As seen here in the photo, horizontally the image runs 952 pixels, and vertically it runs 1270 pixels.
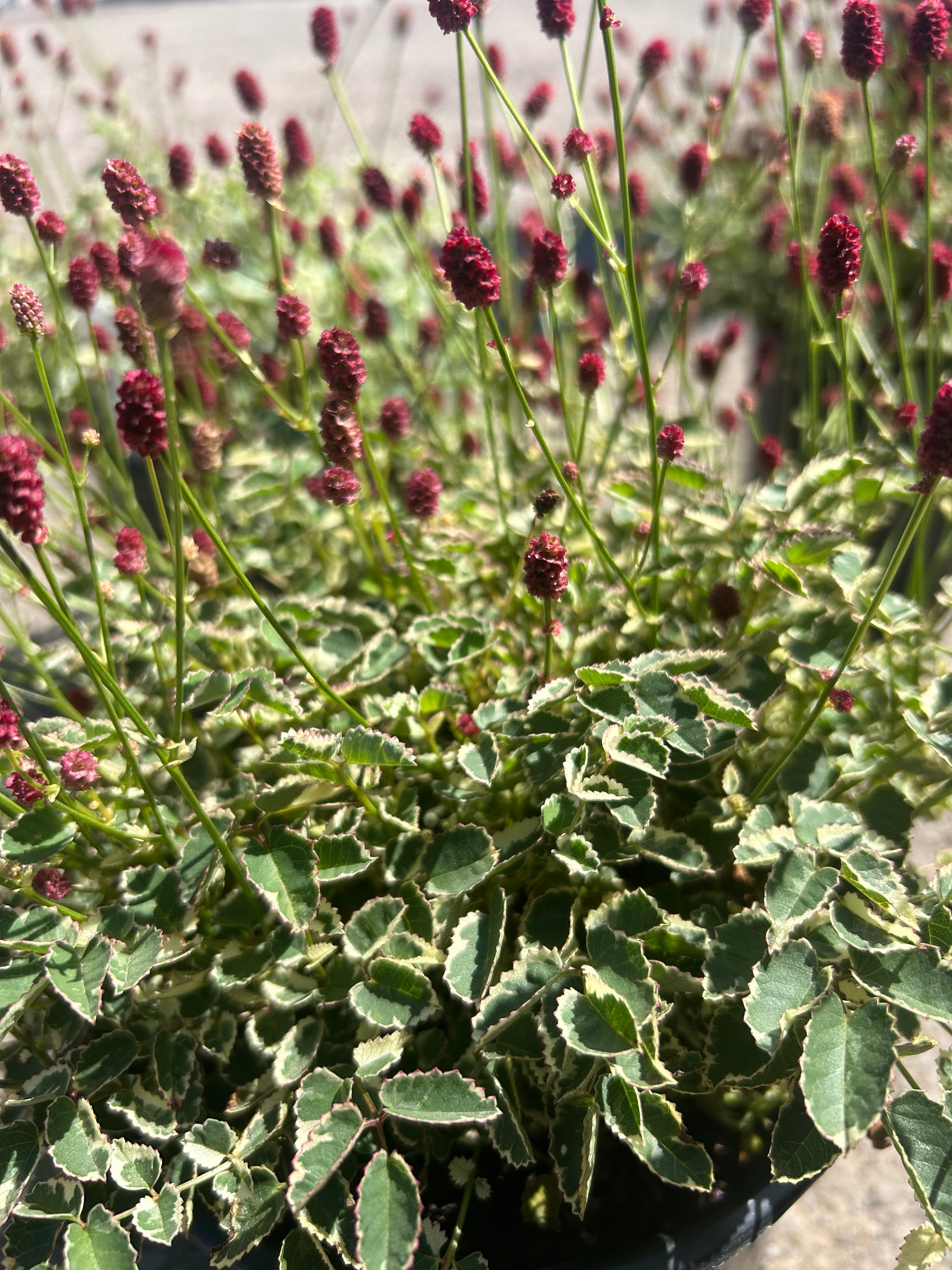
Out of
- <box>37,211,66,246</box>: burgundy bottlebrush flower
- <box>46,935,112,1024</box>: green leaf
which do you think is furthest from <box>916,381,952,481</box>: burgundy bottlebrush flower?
<box>37,211,66,246</box>: burgundy bottlebrush flower

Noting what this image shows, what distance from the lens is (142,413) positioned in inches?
29.9

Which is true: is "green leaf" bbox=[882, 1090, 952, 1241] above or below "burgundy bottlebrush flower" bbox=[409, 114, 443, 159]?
below

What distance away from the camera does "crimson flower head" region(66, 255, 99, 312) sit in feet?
3.96

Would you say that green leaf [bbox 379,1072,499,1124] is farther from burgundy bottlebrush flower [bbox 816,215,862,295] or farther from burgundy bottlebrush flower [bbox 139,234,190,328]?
burgundy bottlebrush flower [bbox 816,215,862,295]

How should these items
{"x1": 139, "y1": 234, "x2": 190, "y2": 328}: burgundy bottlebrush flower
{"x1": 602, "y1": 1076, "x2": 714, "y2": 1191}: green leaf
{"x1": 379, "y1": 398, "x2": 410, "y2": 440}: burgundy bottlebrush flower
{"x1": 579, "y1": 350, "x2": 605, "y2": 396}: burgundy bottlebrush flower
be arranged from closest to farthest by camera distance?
1. {"x1": 139, "y1": 234, "x2": 190, "y2": 328}: burgundy bottlebrush flower
2. {"x1": 602, "y1": 1076, "x2": 714, "y2": 1191}: green leaf
3. {"x1": 579, "y1": 350, "x2": 605, "y2": 396}: burgundy bottlebrush flower
4. {"x1": 379, "y1": 398, "x2": 410, "y2": 440}: burgundy bottlebrush flower

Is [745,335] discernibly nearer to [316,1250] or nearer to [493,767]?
[493,767]

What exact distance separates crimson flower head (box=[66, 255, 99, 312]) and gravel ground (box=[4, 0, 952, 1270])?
157 cm

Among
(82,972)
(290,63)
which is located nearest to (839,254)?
(82,972)

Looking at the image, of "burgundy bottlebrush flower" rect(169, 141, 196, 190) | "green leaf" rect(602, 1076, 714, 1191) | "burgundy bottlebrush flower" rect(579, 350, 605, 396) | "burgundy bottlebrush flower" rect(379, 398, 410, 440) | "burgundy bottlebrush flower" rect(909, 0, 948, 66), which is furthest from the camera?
"burgundy bottlebrush flower" rect(169, 141, 196, 190)

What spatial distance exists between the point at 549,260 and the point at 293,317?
298mm

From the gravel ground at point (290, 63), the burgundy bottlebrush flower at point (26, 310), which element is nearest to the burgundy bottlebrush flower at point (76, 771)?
the burgundy bottlebrush flower at point (26, 310)

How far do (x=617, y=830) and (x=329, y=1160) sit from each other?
401 millimetres

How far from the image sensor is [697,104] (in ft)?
10.5

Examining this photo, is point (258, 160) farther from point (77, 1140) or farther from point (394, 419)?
point (77, 1140)
